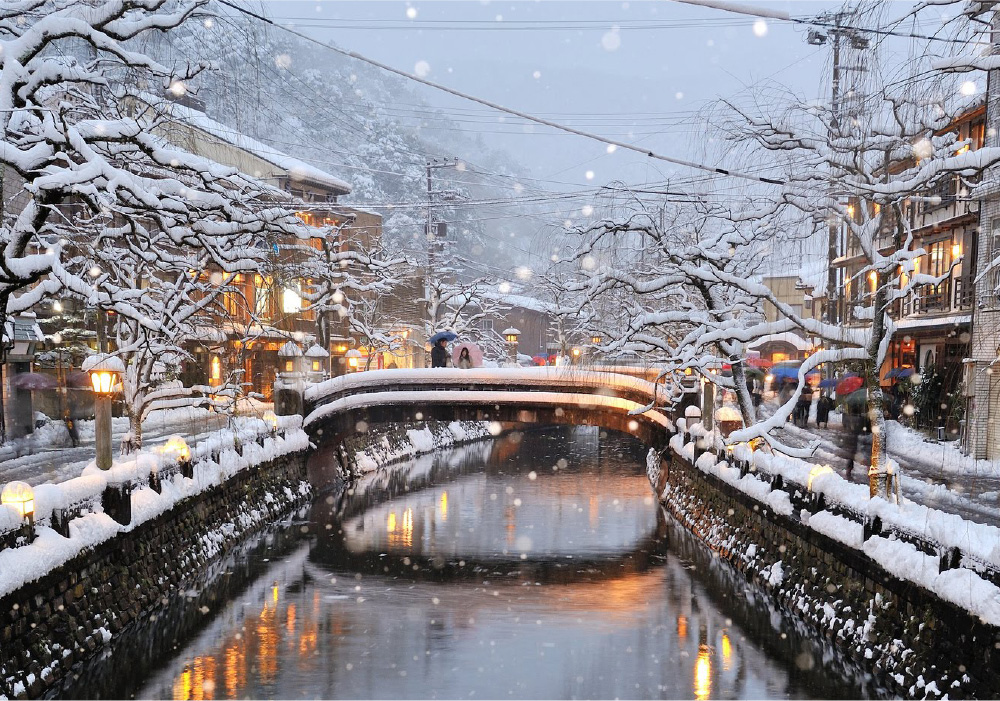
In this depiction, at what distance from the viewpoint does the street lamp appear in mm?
15594

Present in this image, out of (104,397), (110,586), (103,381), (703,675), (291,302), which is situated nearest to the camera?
(703,675)

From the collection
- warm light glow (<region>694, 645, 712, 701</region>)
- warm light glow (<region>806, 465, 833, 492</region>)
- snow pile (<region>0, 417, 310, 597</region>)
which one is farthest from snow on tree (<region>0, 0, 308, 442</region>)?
warm light glow (<region>806, 465, 833, 492</region>)

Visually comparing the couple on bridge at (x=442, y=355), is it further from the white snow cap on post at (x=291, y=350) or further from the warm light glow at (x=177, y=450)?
the warm light glow at (x=177, y=450)

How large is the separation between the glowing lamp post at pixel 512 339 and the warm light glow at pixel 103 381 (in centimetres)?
4404

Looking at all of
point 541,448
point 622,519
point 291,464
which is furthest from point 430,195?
point 622,519

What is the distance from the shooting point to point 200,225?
35.6ft

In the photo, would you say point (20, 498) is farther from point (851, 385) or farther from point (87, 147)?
point (851, 385)

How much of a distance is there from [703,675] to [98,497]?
9914 mm

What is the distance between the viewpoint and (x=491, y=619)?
1703 centimetres

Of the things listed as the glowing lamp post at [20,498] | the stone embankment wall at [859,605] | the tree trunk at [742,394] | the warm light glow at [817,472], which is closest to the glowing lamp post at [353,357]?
the stone embankment wall at [859,605]

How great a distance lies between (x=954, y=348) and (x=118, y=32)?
30.5 meters

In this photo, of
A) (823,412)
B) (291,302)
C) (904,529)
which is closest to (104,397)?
(291,302)

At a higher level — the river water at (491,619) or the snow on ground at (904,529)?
the snow on ground at (904,529)

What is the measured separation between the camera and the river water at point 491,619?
13344 millimetres
